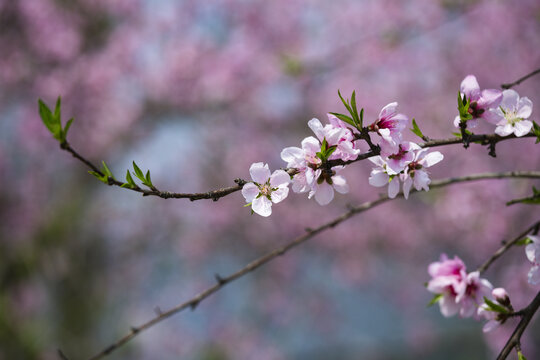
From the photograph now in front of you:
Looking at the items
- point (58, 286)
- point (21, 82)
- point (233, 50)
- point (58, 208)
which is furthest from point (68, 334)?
point (233, 50)

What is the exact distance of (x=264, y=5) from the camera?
5.95m

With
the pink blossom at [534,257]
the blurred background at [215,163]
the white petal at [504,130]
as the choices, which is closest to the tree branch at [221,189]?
the white petal at [504,130]

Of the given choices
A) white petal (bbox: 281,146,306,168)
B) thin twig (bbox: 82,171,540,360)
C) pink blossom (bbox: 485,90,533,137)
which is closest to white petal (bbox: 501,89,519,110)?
pink blossom (bbox: 485,90,533,137)

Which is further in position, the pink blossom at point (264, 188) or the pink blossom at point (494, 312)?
the pink blossom at point (494, 312)

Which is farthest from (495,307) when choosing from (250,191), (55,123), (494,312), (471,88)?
(55,123)

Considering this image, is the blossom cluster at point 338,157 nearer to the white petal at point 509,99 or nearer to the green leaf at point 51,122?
the white petal at point 509,99

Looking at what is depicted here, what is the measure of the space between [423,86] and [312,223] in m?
2.52

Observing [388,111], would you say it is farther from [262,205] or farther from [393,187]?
[262,205]

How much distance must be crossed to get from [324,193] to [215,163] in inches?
238

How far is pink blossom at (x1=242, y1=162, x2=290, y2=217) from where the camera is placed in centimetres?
78

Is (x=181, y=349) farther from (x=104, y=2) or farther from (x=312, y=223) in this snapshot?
(x=104, y=2)

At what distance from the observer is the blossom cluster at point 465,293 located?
2.92 feet

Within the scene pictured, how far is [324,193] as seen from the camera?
82 cm

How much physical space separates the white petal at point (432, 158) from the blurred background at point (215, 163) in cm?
240
